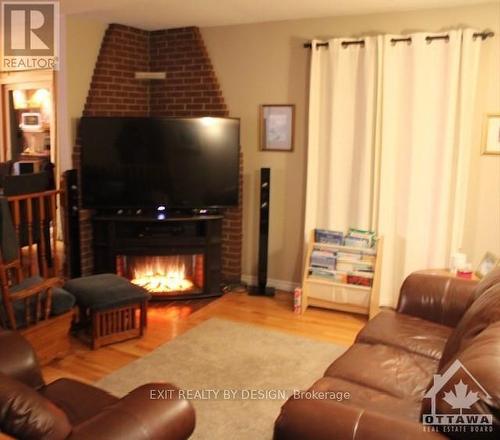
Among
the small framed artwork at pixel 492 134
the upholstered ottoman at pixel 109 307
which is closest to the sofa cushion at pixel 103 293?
the upholstered ottoman at pixel 109 307

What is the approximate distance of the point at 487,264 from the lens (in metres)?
3.81

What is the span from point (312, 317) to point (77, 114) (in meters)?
2.81

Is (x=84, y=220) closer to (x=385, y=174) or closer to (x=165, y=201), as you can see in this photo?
(x=165, y=201)

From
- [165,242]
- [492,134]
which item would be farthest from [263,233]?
[492,134]

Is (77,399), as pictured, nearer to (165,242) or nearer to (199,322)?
(199,322)

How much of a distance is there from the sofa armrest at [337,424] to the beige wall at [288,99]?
2.98 meters

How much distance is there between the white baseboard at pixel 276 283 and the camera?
16.3ft

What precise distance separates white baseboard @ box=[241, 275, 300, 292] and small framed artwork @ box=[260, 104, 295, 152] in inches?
51.3

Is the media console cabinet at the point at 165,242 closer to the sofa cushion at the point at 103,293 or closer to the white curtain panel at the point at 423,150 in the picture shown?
the sofa cushion at the point at 103,293

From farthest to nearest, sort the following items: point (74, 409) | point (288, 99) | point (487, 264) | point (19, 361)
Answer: point (288, 99) → point (487, 264) → point (19, 361) → point (74, 409)

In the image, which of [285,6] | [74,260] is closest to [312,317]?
[74,260]

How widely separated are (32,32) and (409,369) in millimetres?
4243

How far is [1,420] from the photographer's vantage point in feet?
4.79

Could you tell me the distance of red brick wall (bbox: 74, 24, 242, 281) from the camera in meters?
4.82
